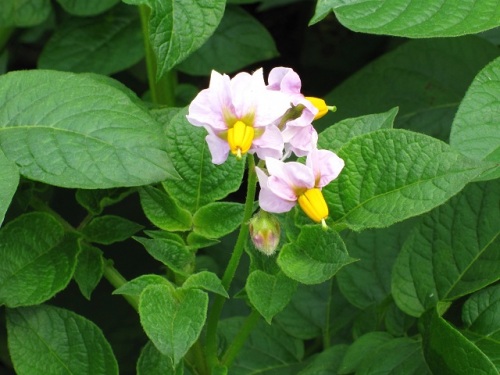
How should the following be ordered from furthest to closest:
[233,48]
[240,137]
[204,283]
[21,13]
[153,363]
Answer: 1. [233,48]
2. [21,13]
3. [153,363]
4. [204,283]
5. [240,137]

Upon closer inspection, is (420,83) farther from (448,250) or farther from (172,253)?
(172,253)

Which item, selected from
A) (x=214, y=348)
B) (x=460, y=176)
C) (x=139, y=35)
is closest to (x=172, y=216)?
(x=214, y=348)

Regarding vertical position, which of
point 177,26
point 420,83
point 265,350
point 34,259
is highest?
point 177,26

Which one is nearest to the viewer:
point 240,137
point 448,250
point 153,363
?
point 240,137

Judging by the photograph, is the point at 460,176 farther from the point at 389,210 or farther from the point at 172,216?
the point at 172,216

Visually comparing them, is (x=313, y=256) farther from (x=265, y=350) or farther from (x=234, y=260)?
(x=265, y=350)

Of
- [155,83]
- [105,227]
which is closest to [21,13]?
[155,83]

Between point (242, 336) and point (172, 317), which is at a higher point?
point (172, 317)

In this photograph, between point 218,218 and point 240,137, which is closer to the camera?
point 240,137
